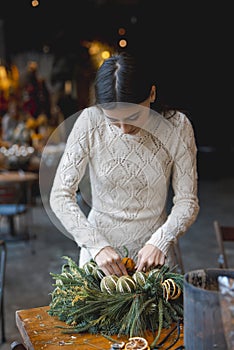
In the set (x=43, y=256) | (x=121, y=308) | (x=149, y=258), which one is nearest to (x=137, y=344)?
(x=121, y=308)

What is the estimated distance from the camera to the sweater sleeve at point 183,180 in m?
1.73

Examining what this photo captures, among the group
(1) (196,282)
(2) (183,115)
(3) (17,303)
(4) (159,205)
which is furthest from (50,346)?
(3) (17,303)

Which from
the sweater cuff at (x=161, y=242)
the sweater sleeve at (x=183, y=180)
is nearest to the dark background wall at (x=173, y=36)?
the sweater sleeve at (x=183, y=180)

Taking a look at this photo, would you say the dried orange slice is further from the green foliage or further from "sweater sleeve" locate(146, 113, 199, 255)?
"sweater sleeve" locate(146, 113, 199, 255)

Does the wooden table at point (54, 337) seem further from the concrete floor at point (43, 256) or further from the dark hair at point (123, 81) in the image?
the concrete floor at point (43, 256)

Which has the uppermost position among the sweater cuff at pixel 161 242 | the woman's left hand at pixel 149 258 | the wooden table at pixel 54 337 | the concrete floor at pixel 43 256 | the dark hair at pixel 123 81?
the dark hair at pixel 123 81

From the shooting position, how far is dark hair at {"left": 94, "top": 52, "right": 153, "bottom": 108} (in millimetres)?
1589

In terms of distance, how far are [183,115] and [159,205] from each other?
0.35 m

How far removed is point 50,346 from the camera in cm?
130

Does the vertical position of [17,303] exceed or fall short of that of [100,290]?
it falls short

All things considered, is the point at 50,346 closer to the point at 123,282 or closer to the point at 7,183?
the point at 123,282

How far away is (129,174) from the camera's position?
1.77 meters

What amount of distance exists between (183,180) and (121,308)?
23.8 inches

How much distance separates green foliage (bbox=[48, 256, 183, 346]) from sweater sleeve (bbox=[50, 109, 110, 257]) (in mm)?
266
